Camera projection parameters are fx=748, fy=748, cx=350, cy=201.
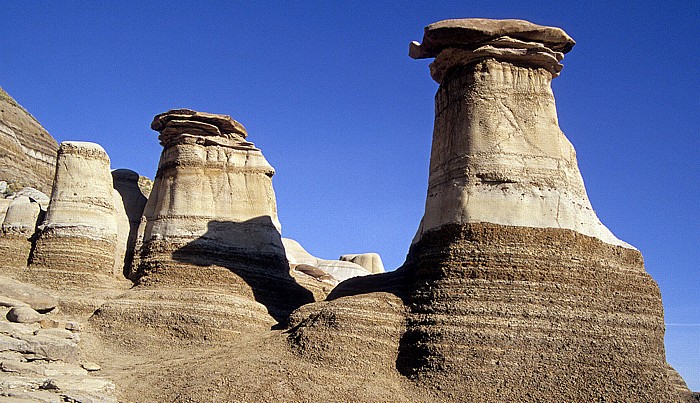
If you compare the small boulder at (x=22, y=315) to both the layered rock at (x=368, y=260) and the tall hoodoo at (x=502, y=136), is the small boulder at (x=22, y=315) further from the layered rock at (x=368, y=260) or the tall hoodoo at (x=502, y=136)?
the layered rock at (x=368, y=260)

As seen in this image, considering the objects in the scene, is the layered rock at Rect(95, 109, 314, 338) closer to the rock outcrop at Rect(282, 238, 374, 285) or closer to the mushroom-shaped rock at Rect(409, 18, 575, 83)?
the mushroom-shaped rock at Rect(409, 18, 575, 83)

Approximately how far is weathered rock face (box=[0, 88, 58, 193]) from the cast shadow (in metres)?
16.9

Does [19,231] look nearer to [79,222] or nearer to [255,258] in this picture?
[79,222]

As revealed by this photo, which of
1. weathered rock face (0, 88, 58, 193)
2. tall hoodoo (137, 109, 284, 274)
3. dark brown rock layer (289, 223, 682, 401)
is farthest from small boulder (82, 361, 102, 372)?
weathered rock face (0, 88, 58, 193)

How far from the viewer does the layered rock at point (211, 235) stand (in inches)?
1065

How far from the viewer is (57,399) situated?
18.2m

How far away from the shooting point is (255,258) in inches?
1220

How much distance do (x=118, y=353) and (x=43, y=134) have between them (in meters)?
31.6

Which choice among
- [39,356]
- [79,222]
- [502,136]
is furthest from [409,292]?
[79,222]

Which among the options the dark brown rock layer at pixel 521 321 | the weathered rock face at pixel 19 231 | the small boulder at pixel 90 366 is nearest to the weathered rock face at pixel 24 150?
the weathered rock face at pixel 19 231

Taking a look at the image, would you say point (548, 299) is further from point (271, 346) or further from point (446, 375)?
point (271, 346)

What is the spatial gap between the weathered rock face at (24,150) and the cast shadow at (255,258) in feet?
55.4

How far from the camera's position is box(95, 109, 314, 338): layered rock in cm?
2706

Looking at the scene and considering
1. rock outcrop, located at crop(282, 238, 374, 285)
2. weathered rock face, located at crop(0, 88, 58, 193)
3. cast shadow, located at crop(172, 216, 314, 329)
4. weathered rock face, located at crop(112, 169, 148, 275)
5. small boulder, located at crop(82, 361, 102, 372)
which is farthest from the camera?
rock outcrop, located at crop(282, 238, 374, 285)
